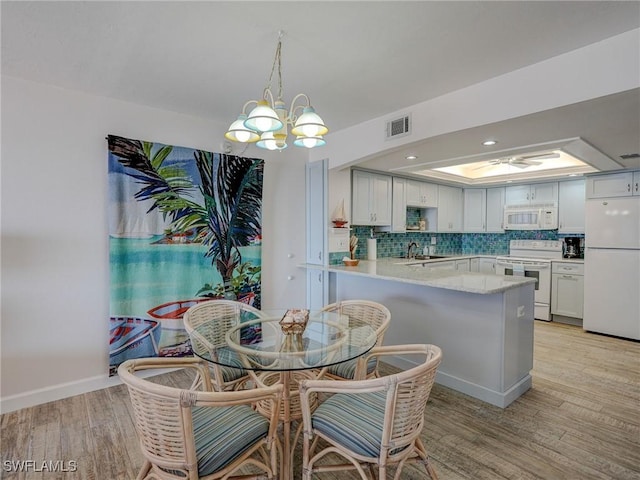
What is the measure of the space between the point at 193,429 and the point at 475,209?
20.4 ft

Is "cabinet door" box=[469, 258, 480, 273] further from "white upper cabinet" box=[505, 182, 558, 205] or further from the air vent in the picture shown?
the air vent

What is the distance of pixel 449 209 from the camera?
6.13 metres

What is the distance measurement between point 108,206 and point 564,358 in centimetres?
495

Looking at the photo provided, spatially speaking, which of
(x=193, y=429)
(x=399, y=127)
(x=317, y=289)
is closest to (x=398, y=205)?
(x=317, y=289)

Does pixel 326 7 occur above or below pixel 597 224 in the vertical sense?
above

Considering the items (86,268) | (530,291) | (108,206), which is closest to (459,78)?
(530,291)

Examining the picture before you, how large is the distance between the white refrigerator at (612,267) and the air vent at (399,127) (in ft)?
11.1

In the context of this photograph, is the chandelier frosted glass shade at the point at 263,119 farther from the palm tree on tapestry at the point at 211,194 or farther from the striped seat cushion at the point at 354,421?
the palm tree on tapestry at the point at 211,194

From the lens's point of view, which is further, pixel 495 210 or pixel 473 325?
pixel 495 210

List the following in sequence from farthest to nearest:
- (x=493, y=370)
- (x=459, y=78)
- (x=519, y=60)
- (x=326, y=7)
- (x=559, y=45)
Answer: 1. (x=493, y=370)
2. (x=459, y=78)
3. (x=519, y=60)
4. (x=559, y=45)
5. (x=326, y=7)

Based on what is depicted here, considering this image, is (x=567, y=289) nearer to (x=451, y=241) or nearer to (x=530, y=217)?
(x=530, y=217)

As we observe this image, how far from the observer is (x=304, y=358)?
1.83 meters

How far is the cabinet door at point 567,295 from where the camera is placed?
4898 mm

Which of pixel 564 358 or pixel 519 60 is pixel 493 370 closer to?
pixel 564 358
